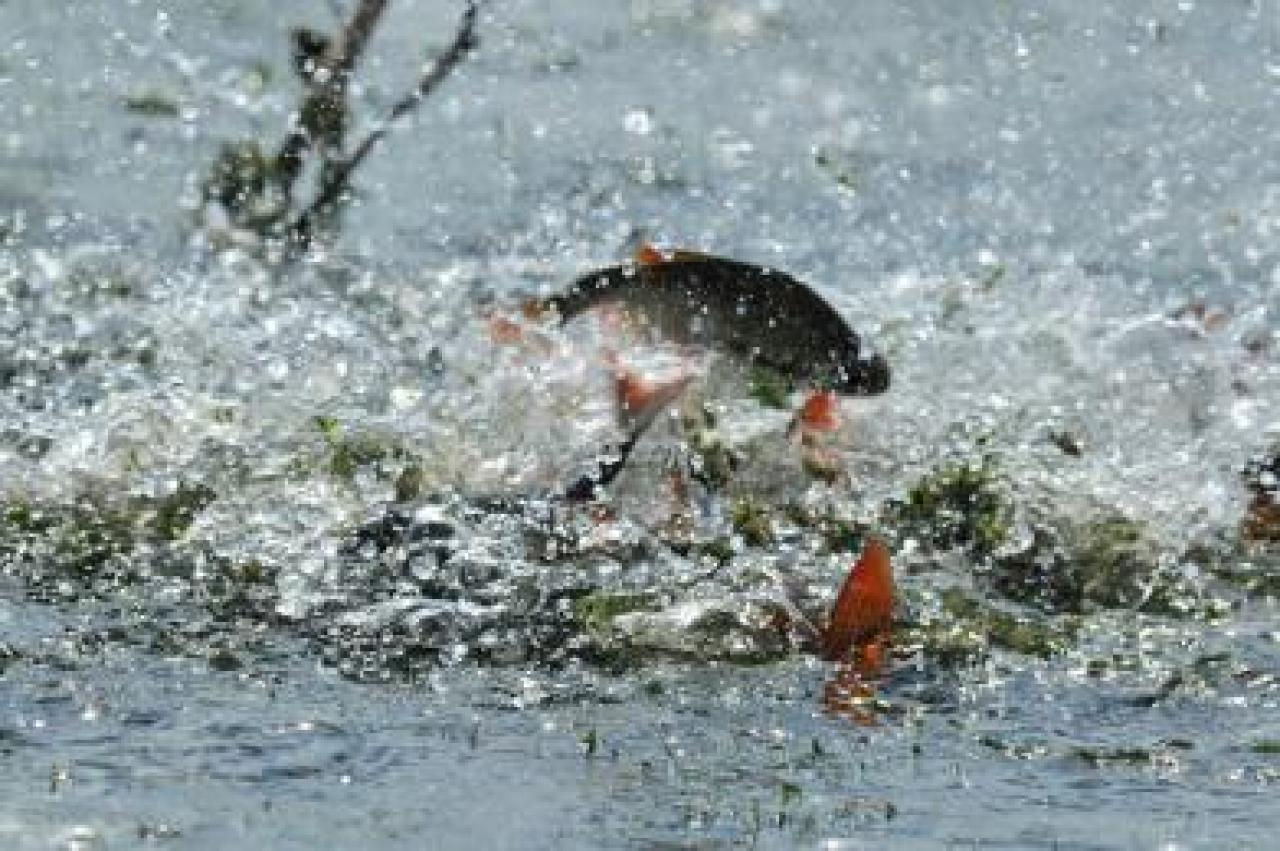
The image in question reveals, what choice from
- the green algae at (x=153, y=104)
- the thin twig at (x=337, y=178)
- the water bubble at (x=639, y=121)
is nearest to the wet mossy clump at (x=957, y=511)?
the thin twig at (x=337, y=178)

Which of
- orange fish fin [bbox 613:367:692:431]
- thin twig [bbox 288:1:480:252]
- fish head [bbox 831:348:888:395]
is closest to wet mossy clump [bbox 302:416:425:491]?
orange fish fin [bbox 613:367:692:431]

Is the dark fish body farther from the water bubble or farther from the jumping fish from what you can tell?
the water bubble

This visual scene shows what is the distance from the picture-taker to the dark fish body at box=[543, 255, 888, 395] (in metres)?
4.50

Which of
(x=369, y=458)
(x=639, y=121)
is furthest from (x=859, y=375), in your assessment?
(x=639, y=121)

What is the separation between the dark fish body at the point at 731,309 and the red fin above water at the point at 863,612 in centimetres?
66

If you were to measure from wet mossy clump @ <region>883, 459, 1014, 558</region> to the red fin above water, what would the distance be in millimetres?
496

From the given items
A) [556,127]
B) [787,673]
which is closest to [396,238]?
[556,127]

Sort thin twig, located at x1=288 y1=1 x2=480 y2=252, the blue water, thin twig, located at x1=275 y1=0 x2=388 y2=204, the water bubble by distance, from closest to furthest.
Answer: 1. the blue water
2. thin twig, located at x1=288 y1=1 x2=480 y2=252
3. thin twig, located at x1=275 y1=0 x2=388 y2=204
4. the water bubble

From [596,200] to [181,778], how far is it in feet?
14.0

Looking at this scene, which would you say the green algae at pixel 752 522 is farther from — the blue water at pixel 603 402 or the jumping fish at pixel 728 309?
the jumping fish at pixel 728 309

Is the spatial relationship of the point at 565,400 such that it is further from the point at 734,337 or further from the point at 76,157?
the point at 76,157

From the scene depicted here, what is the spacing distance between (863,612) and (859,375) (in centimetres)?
97

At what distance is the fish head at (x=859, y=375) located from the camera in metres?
4.71

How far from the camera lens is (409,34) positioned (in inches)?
336
